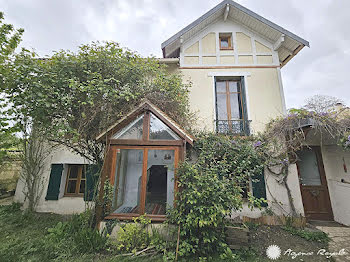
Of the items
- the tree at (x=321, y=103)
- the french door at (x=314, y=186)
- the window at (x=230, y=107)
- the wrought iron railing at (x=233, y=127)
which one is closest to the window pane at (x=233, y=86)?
the window at (x=230, y=107)

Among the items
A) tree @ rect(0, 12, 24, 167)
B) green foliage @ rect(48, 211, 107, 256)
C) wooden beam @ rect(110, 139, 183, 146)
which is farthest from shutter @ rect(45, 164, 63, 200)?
wooden beam @ rect(110, 139, 183, 146)

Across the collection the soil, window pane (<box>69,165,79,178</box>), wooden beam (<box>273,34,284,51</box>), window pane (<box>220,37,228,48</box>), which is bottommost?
the soil

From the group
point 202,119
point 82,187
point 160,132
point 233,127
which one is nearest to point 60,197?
point 82,187

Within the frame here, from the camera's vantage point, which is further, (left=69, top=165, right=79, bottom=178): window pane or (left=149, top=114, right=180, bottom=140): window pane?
(left=69, top=165, right=79, bottom=178): window pane

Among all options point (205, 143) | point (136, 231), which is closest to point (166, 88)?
point (205, 143)

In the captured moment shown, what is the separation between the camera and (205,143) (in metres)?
5.14

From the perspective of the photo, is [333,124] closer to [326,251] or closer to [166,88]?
[326,251]

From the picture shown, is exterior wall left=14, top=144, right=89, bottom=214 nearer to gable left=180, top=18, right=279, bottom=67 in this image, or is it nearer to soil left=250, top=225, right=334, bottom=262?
soil left=250, top=225, right=334, bottom=262

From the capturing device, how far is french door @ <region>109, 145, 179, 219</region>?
13.3ft

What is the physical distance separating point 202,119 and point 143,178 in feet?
10.9

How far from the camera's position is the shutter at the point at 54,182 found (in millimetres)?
5578

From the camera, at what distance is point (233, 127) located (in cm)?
600

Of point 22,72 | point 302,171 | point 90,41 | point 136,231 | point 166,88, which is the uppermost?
point 90,41

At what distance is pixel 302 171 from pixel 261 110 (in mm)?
2906
